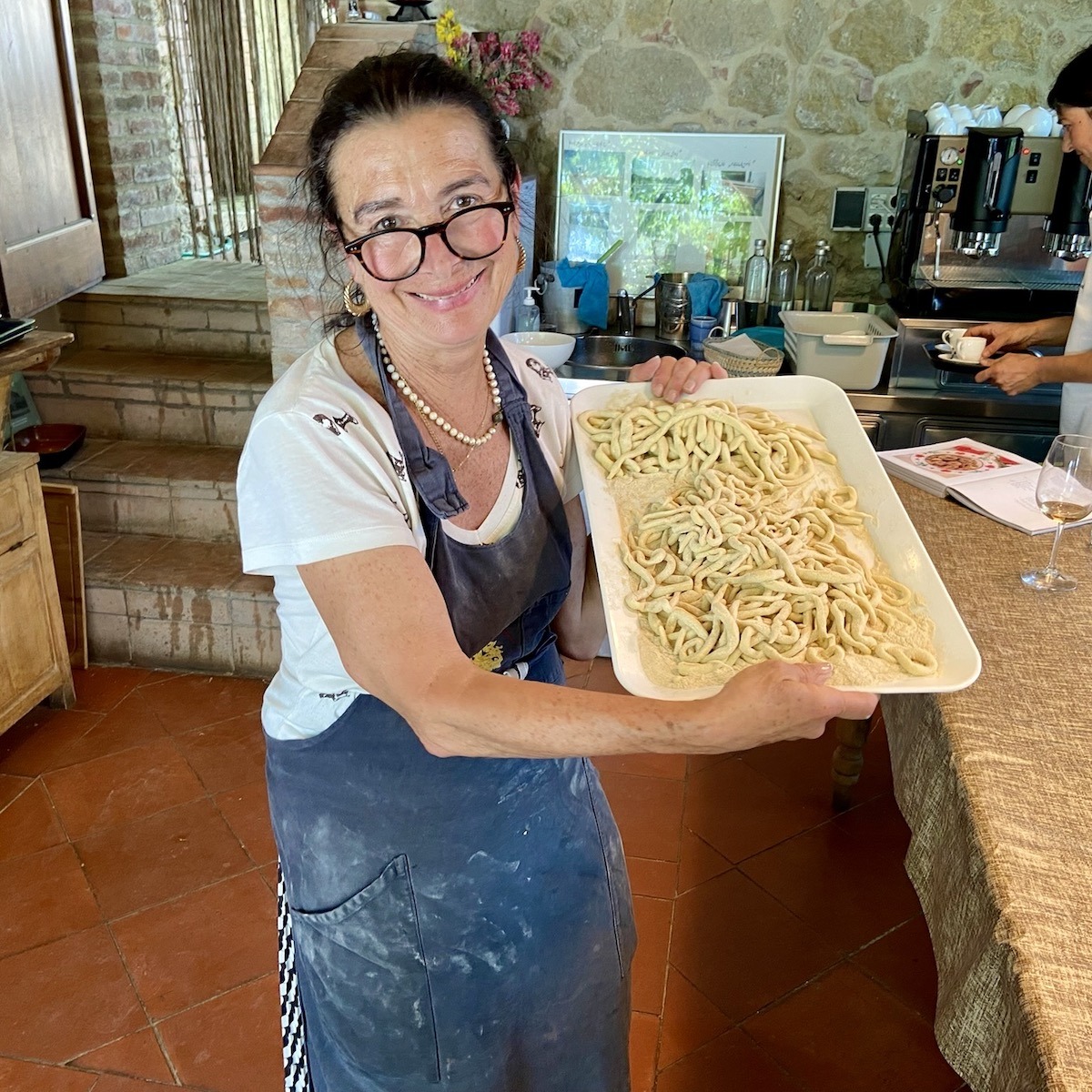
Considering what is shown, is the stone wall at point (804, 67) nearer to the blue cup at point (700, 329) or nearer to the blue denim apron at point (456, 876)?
the blue cup at point (700, 329)

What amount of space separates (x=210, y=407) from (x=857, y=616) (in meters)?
3.44

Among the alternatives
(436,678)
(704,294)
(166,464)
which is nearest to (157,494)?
(166,464)

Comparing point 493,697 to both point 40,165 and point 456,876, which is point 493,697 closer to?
point 456,876

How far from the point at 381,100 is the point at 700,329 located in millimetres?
2711

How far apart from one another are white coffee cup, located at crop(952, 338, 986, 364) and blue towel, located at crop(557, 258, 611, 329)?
56.2 inches

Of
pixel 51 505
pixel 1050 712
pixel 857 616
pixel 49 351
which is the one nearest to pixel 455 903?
pixel 857 616

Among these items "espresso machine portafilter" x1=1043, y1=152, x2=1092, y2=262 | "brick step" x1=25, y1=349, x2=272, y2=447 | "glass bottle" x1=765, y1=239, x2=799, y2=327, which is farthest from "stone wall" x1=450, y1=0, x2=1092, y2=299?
"brick step" x1=25, y1=349, x2=272, y2=447

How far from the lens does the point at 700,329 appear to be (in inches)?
146

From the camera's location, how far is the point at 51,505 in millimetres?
3428

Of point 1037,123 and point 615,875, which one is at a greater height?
point 1037,123

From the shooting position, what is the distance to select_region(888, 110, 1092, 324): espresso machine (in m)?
3.00

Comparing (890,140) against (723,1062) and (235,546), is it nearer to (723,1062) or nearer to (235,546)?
(235,546)

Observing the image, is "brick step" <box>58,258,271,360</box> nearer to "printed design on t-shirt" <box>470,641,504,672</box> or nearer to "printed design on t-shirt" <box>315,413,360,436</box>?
"printed design on t-shirt" <box>470,641,504,672</box>

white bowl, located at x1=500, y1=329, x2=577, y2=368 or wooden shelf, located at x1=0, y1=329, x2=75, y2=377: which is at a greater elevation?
wooden shelf, located at x1=0, y1=329, x2=75, y2=377
